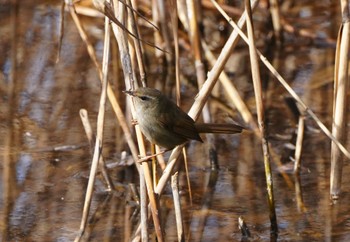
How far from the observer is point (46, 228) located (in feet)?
16.0

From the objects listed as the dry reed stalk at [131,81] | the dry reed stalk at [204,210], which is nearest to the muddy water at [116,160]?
the dry reed stalk at [204,210]

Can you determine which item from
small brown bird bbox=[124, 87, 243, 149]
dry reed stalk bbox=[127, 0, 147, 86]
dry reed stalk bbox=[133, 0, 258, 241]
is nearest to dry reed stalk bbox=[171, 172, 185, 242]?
Result: dry reed stalk bbox=[133, 0, 258, 241]

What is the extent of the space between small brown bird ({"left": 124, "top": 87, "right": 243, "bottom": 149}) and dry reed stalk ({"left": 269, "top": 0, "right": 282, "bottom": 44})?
3.31 m

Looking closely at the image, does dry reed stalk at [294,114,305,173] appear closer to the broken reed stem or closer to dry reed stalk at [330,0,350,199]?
dry reed stalk at [330,0,350,199]

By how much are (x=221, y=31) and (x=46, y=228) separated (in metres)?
3.65

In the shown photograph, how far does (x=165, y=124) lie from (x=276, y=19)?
3709 millimetres

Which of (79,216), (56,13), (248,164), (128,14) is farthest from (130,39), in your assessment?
(56,13)

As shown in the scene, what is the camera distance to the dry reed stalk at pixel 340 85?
174 inches

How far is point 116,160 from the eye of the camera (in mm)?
5801

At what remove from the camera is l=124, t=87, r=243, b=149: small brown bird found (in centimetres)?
406

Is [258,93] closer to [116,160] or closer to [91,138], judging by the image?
[91,138]

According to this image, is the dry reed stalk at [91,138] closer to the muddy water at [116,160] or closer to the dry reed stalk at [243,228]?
the muddy water at [116,160]

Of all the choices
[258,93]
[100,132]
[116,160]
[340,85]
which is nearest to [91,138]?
[116,160]

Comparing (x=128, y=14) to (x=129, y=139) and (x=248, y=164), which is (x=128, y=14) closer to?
(x=129, y=139)
